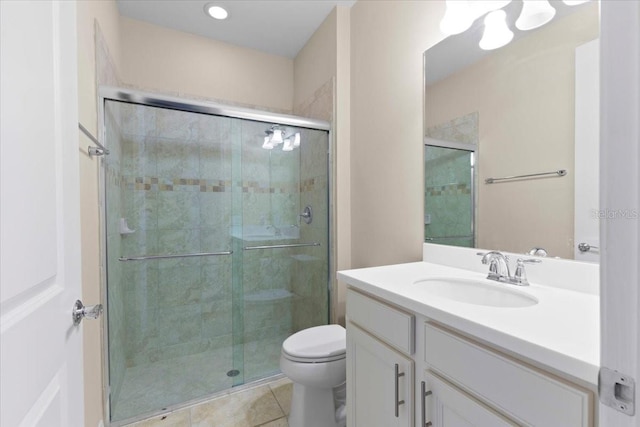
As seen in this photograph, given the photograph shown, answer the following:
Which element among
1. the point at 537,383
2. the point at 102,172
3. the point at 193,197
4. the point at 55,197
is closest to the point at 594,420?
the point at 537,383

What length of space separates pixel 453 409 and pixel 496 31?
4.45 ft

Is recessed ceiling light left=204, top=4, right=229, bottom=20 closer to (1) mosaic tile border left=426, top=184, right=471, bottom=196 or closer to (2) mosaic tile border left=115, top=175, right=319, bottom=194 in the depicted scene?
(2) mosaic tile border left=115, top=175, right=319, bottom=194

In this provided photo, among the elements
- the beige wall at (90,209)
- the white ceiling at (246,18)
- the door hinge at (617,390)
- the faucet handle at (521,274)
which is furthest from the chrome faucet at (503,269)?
the white ceiling at (246,18)

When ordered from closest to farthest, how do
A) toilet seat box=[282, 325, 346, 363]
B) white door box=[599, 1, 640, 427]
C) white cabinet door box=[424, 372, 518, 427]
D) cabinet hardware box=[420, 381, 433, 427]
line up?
white door box=[599, 1, 640, 427], white cabinet door box=[424, 372, 518, 427], cabinet hardware box=[420, 381, 433, 427], toilet seat box=[282, 325, 346, 363]

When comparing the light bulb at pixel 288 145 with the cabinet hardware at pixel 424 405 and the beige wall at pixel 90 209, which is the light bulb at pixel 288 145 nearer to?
the beige wall at pixel 90 209

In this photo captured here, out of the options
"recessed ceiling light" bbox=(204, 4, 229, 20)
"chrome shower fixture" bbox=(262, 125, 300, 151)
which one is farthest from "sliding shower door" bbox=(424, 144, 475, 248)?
"recessed ceiling light" bbox=(204, 4, 229, 20)

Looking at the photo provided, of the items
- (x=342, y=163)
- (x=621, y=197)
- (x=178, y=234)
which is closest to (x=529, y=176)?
(x=621, y=197)

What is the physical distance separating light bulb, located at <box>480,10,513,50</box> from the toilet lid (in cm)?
154

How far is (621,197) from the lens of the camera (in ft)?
1.16

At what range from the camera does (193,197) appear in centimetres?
212

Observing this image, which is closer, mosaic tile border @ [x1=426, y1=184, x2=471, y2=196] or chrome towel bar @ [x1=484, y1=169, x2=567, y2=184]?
chrome towel bar @ [x1=484, y1=169, x2=567, y2=184]

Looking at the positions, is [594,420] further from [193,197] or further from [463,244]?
[193,197]

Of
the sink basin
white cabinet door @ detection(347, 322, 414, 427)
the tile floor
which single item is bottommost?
the tile floor

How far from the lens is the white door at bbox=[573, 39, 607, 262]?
0.88 meters
